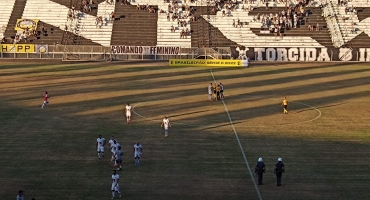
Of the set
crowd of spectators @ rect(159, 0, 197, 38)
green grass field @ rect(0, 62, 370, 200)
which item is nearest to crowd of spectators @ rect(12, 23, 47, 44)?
green grass field @ rect(0, 62, 370, 200)

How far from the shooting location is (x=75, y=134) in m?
48.2

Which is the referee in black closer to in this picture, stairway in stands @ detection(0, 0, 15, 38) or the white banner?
the white banner

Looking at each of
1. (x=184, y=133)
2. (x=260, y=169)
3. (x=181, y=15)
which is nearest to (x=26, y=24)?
(x=181, y=15)

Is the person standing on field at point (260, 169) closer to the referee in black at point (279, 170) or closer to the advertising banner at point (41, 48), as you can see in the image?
the referee in black at point (279, 170)

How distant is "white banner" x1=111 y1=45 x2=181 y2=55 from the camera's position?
9181 cm

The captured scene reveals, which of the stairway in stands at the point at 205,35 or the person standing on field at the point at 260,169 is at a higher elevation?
the stairway in stands at the point at 205,35

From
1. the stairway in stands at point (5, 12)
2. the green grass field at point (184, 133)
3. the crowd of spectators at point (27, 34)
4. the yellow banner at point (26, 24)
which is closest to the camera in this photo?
the green grass field at point (184, 133)

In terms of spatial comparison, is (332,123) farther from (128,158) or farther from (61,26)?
(61,26)

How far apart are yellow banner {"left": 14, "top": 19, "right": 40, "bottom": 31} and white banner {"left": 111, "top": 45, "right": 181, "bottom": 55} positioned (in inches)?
673

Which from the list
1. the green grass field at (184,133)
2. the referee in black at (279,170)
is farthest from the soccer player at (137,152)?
the referee in black at (279,170)

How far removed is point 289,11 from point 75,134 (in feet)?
214

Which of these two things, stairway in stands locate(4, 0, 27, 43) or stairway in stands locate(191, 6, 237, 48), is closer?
stairway in stands locate(191, 6, 237, 48)

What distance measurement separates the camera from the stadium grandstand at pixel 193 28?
303ft

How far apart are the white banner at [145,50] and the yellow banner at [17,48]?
1170cm
